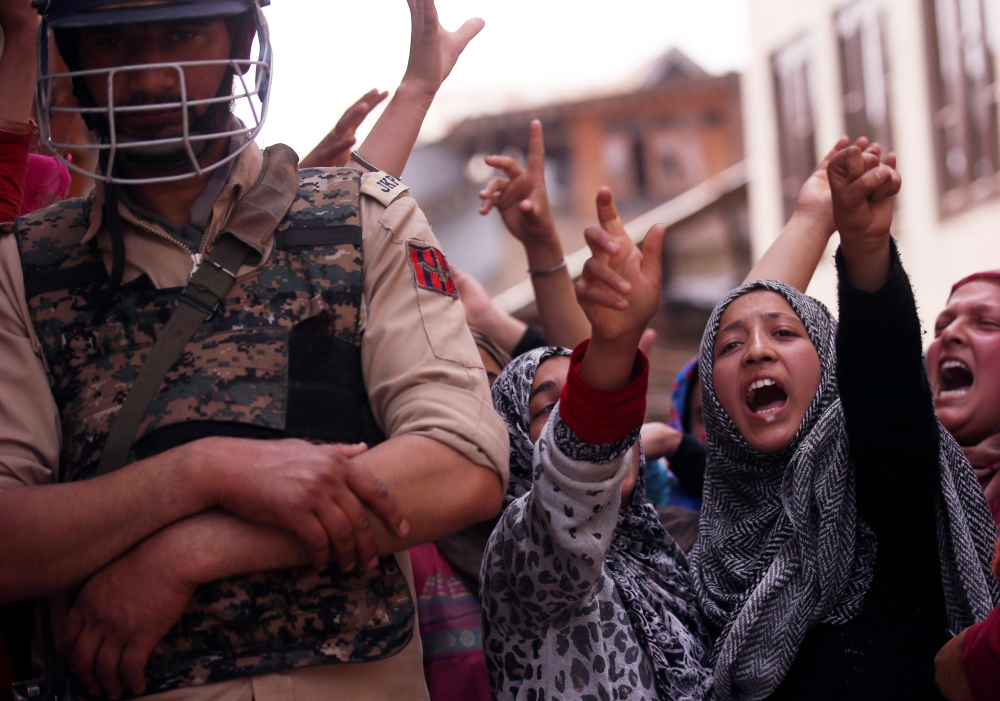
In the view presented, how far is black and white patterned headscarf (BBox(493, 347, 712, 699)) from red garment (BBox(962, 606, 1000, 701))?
616 millimetres

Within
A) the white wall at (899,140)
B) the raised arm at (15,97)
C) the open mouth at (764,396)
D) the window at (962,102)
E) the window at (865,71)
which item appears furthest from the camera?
the window at (865,71)

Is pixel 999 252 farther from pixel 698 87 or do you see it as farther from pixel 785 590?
pixel 698 87

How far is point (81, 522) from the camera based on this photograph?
1.63 metres

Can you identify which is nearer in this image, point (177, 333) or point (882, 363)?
point (177, 333)

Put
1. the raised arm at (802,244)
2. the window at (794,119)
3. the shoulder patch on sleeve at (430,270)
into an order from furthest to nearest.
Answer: the window at (794,119), the raised arm at (802,244), the shoulder patch on sleeve at (430,270)

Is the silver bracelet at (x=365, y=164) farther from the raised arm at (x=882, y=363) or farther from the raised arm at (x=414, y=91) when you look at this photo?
the raised arm at (x=882, y=363)

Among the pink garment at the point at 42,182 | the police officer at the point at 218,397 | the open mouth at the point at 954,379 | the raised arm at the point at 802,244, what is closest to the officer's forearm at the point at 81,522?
the police officer at the point at 218,397

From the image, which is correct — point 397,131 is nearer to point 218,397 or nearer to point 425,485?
point 218,397

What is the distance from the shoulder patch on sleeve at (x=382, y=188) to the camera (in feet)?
6.62

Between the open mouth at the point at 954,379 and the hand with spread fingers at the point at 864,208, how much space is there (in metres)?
0.94

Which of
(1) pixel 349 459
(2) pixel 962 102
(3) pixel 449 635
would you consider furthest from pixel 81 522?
(2) pixel 962 102

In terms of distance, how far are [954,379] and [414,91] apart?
1.71 metres

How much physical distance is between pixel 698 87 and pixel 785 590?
23.0 metres

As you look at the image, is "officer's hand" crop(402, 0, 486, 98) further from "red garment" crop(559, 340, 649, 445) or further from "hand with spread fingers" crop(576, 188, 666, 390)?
"red garment" crop(559, 340, 649, 445)
